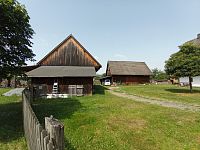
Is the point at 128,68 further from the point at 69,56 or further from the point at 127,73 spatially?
the point at 69,56

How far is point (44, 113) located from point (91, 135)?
17.6ft

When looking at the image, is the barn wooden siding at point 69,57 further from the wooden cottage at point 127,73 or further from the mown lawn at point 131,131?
the wooden cottage at point 127,73

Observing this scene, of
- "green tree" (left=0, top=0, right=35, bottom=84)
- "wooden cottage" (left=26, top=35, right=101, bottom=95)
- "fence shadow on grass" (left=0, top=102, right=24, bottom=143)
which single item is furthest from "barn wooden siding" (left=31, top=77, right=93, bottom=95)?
"green tree" (left=0, top=0, right=35, bottom=84)

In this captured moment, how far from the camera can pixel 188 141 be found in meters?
8.94

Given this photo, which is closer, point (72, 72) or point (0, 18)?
point (0, 18)

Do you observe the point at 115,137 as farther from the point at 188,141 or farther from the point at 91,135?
the point at 188,141

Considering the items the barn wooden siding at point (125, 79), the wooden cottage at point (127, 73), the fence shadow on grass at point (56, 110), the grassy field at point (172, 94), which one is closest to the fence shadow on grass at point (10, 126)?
the fence shadow on grass at point (56, 110)

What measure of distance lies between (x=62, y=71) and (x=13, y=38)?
16049 mm

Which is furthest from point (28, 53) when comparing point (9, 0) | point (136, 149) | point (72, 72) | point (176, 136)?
point (72, 72)

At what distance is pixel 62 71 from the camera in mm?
26922

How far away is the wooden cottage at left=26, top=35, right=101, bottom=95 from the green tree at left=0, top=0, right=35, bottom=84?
10806mm

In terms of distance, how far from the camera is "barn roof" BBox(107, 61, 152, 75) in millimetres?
54534

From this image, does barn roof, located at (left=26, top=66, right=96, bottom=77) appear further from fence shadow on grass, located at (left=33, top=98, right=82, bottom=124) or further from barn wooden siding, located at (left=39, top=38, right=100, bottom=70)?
fence shadow on grass, located at (left=33, top=98, right=82, bottom=124)

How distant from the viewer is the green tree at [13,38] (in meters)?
10.2
